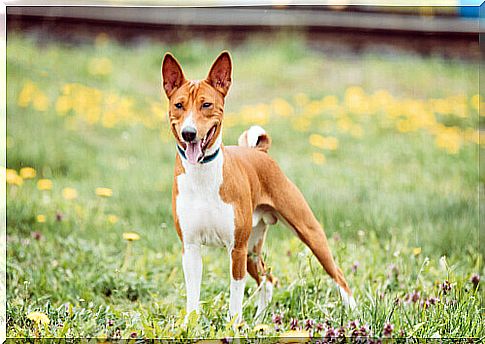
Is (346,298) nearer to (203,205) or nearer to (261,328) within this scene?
(261,328)

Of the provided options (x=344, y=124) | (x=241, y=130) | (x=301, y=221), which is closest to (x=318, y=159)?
(x=344, y=124)

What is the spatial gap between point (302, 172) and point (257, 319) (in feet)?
6.16

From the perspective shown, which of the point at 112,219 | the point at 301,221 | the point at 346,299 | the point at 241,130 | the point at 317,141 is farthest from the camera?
the point at 317,141

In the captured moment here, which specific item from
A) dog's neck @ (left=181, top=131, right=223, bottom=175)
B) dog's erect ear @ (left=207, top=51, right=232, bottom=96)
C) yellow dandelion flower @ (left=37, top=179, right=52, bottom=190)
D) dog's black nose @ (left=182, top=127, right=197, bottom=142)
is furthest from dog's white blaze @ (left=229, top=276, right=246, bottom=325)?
yellow dandelion flower @ (left=37, top=179, right=52, bottom=190)

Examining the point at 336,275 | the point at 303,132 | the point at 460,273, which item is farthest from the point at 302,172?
the point at 336,275

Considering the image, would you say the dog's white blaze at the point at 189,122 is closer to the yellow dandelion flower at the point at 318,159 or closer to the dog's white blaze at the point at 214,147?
the dog's white blaze at the point at 214,147

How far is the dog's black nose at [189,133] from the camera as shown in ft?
8.91

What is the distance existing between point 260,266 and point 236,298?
1.17 feet

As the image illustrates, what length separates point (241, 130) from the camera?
15.6 ft

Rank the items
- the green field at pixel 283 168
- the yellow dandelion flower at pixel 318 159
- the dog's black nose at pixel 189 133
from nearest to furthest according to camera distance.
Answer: the dog's black nose at pixel 189 133 → the green field at pixel 283 168 → the yellow dandelion flower at pixel 318 159

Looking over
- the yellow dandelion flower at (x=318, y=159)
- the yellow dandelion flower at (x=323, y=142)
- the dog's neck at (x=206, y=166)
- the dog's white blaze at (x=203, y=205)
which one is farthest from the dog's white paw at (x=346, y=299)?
the yellow dandelion flower at (x=323, y=142)

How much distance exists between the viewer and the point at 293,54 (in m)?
5.12

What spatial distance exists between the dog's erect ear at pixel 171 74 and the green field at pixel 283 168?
845 millimetres

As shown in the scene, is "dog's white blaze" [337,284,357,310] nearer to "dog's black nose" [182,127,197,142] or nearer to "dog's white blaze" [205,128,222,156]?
"dog's white blaze" [205,128,222,156]
